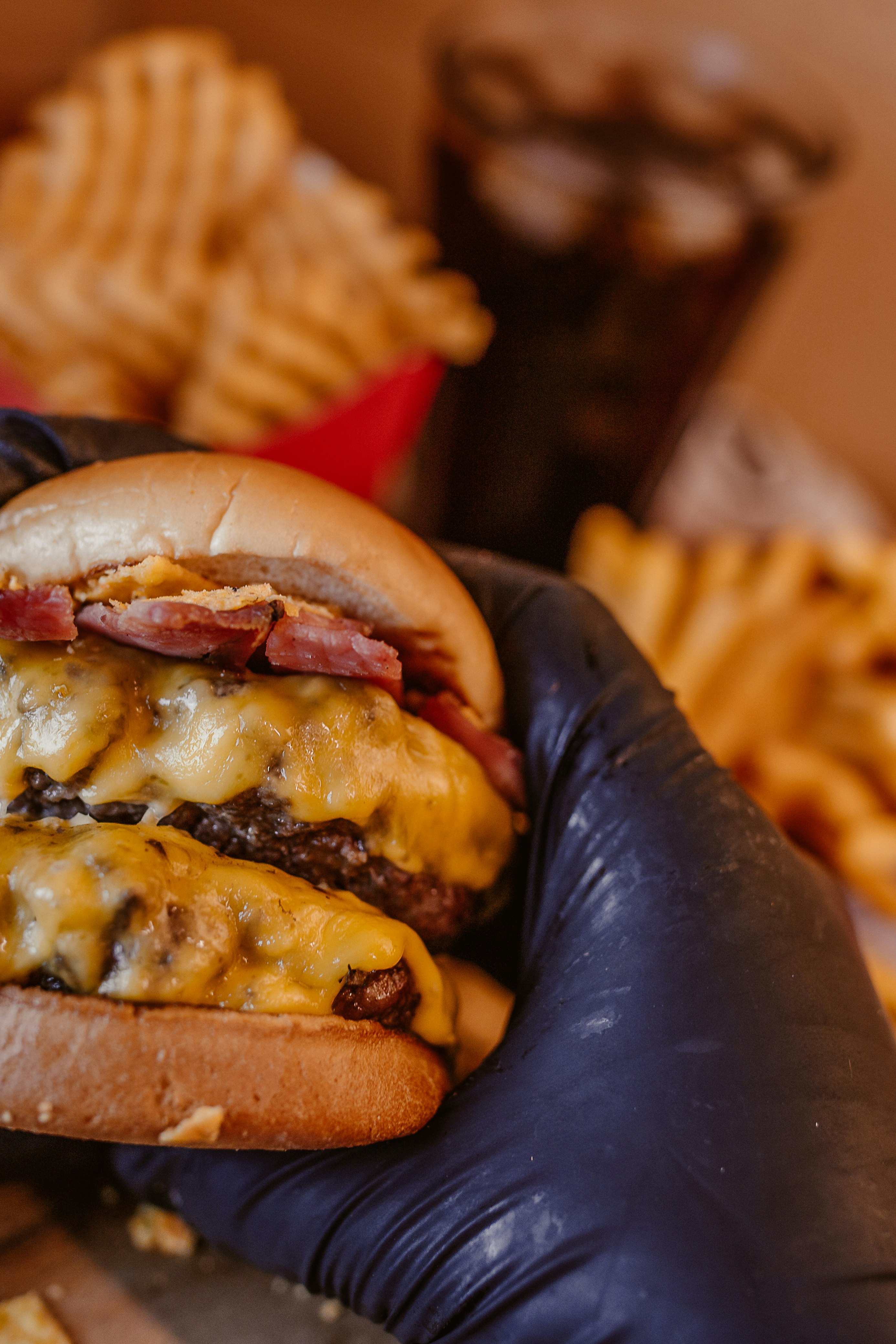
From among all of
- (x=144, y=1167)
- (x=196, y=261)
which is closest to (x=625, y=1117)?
(x=144, y=1167)

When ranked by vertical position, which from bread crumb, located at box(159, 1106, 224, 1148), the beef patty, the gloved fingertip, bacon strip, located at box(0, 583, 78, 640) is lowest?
the gloved fingertip

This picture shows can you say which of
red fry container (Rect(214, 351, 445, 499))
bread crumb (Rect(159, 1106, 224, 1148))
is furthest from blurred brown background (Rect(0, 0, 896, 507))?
bread crumb (Rect(159, 1106, 224, 1148))

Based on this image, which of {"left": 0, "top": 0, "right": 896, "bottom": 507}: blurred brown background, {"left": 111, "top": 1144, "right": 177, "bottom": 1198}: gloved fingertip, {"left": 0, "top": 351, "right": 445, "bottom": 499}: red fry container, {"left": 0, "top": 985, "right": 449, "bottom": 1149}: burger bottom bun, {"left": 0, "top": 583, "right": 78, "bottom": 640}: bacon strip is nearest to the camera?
{"left": 0, "top": 985, "right": 449, "bottom": 1149}: burger bottom bun

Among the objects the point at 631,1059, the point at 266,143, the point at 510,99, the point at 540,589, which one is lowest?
the point at 631,1059

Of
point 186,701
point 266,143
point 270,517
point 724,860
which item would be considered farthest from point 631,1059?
point 266,143

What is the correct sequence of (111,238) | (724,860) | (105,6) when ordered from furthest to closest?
(105,6) → (111,238) → (724,860)

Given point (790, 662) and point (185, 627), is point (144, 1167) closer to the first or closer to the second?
point (185, 627)

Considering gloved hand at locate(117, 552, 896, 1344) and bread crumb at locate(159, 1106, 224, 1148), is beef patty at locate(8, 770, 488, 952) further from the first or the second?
bread crumb at locate(159, 1106, 224, 1148)

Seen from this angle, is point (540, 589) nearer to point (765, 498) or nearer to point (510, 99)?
point (510, 99)
